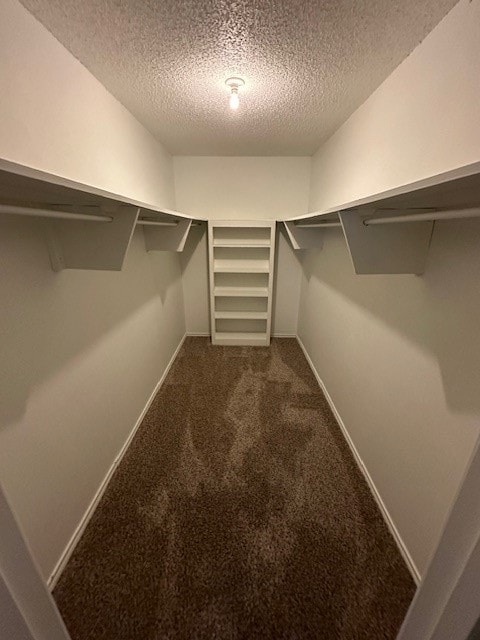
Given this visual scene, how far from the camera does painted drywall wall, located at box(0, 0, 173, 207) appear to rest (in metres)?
0.83

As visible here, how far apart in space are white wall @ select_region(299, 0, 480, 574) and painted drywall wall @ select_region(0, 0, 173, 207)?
1500 millimetres

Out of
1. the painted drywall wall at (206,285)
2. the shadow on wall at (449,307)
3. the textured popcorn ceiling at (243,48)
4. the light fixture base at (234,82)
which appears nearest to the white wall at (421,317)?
the shadow on wall at (449,307)

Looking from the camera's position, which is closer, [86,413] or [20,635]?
[20,635]

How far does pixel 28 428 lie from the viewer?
92 centimetres

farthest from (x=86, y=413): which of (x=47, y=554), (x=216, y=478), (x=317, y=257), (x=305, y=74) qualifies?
(x=317, y=257)

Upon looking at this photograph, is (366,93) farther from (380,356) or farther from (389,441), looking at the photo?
(389,441)

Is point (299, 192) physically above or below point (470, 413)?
above

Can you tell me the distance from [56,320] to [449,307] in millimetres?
1573

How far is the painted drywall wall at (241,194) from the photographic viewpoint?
2629 mm

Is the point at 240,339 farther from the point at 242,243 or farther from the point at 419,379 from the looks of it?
the point at 419,379

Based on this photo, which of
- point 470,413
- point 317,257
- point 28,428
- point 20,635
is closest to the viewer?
point 20,635

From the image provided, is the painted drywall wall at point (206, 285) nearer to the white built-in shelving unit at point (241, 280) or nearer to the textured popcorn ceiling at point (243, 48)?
the white built-in shelving unit at point (241, 280)

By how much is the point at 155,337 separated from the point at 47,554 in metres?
1.46

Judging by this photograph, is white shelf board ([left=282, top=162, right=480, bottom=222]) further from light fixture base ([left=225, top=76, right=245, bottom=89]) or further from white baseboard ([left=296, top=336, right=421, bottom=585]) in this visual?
white baseboard ([left=296, top=336, right=421, bottom=585])
